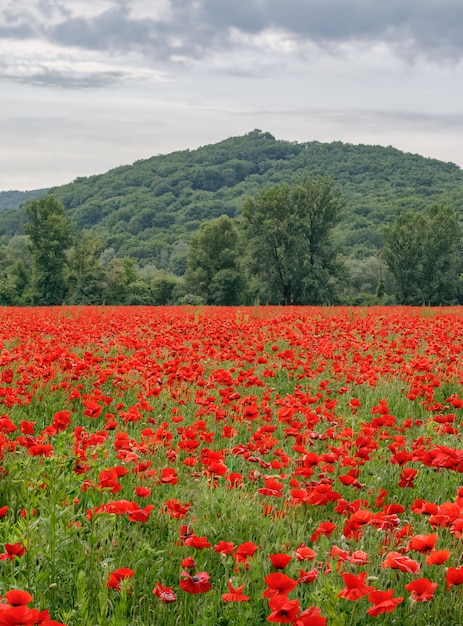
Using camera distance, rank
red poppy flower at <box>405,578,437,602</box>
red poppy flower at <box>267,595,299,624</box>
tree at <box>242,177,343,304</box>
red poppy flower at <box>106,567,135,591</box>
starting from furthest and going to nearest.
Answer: tree at <box>242,177,343,304</box> < red poppy flower at <box>106,567,135,591</box> < red poppy flower at <box>405,578,437,602</box> < red poppy flower at <box>267,595,299,624</box>

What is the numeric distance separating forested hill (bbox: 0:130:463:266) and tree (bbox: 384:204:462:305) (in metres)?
24.2

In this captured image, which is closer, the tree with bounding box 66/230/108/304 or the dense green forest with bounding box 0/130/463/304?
the tree with bounding box 66/230/108/304

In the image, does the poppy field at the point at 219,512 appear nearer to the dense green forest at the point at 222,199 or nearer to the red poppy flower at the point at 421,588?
the red poppy flower at the point at 421,588

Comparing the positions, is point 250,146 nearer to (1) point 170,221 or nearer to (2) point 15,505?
(1) point 170,221

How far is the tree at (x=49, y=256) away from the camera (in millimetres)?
52562

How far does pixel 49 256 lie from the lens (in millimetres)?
52312

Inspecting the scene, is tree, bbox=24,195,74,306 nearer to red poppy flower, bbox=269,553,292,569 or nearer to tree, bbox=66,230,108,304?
tree, bbox=66,230,108,304

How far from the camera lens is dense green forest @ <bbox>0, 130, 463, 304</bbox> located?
74.1 m

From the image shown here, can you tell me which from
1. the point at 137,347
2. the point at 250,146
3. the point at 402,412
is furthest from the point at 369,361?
the point at 250,146

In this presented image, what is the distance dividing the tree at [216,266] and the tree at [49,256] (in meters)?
10.7

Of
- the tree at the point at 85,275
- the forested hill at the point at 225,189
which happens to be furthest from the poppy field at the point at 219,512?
the forested hill at the point at 225,189

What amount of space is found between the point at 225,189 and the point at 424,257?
70.1m

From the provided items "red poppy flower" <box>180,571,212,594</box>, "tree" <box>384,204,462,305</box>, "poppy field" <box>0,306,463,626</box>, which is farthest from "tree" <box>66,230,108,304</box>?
"red poppy flower" <box>180,571,212,594</box>

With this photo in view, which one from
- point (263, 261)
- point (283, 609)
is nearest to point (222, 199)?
point (263, 261)
